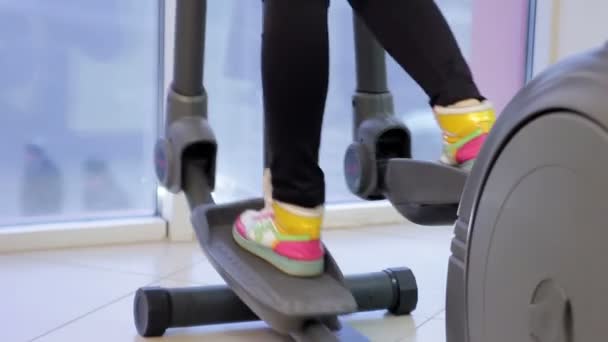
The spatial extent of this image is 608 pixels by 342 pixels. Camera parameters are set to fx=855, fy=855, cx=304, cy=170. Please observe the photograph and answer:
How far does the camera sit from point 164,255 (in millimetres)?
2152

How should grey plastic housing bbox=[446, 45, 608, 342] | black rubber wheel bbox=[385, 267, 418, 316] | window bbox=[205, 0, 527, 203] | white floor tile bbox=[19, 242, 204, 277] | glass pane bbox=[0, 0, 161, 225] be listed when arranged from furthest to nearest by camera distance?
window bbox=[205, 0, 527, 203] < glass pane bbox=[0, 0, 161, 225] < white floor tile bbox=[19, 242, 204, 277] < black rubber wheel bbox=[385, 267, 418, 316] < grey plastic housing bbox=[446, 45, 608, 342]

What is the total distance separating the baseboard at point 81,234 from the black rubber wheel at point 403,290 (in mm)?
803

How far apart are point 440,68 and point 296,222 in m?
0.32

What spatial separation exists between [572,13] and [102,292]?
1725mm

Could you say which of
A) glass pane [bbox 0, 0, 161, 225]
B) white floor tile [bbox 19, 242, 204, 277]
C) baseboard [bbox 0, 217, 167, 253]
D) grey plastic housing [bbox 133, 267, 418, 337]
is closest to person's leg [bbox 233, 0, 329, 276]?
grey plastic housing [bbox 133, 267, 418, 337]

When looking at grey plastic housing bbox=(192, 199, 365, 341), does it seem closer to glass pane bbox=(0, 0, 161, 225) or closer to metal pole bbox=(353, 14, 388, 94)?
metal pole bbox=(353, 14, 388, 94)

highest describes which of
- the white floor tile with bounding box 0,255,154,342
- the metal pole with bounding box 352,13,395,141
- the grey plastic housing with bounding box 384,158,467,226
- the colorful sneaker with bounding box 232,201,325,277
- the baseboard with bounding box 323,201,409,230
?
the metal pole with bounding box 352,13,395,141

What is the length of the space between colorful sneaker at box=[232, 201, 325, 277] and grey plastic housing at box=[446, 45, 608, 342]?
0.34 meters

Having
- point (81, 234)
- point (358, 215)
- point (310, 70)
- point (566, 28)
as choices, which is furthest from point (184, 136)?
point (566, 28)

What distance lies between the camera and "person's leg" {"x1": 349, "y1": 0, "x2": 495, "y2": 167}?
4.16 feet

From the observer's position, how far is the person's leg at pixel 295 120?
49.6 inches

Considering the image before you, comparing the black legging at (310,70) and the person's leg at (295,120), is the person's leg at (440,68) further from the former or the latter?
the person's leg at (295,120)

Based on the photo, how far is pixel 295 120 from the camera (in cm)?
127

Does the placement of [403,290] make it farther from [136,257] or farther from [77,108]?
[77,108]
